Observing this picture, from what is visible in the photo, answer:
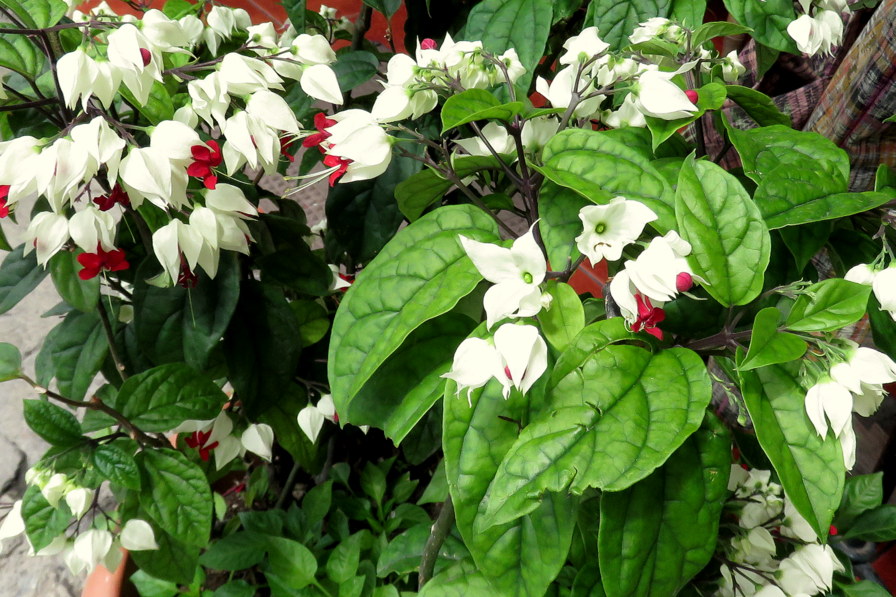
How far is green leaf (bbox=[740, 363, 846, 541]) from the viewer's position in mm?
430

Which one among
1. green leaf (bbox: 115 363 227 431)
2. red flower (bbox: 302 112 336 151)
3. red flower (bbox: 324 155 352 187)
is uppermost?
red flower (bbox: 302 112 336 151)

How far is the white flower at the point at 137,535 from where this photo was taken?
2.52ft

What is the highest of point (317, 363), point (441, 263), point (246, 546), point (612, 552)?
point (441, 263)

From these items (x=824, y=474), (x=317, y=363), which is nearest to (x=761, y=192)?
(x=824, y=474)

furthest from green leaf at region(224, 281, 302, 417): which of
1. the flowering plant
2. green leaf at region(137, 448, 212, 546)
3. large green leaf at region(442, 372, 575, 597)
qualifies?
large green leaf at region(442, 372, 575, 597)

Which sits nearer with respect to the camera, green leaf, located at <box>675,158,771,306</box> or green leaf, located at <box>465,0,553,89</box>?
green leaf, located at <box>675,158,771,306</box>

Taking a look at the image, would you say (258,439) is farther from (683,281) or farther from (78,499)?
(683,281)

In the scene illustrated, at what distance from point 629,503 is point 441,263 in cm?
22

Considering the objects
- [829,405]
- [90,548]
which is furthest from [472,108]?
[90,548]

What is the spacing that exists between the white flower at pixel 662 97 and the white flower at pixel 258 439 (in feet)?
1.97

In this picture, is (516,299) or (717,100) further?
(717,100)

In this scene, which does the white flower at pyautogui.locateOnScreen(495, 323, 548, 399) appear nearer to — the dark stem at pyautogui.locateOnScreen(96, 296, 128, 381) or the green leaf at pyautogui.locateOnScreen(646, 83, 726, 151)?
the green leaf at pyautogui.locateOnScreen(646, 83, 726, 151)

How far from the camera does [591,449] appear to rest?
1.40 ft

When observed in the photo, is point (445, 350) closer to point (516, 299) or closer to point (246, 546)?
point (516, 299)
